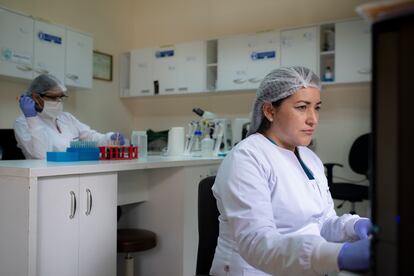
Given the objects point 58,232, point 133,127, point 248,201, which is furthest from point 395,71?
point 133,127

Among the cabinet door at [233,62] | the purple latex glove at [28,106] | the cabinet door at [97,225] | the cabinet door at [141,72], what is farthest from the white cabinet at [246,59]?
the cabinet door at [97,225]

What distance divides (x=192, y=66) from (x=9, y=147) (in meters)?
2.03

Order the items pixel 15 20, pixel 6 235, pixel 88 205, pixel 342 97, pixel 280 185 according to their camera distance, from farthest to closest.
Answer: pixel 342 97 → pixel 15 20 → pixel 88 205 → pixel 6 235 → pixel 280 185

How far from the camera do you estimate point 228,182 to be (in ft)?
3.55

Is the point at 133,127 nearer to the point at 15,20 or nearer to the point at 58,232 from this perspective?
the point at 15,20

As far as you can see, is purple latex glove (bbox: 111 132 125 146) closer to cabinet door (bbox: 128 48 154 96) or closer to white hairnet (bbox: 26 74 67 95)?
white hairnet (bbox: 26 74 67 95)

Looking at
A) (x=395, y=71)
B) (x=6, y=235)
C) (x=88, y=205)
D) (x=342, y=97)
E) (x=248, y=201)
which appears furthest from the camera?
(x=342, y=97)

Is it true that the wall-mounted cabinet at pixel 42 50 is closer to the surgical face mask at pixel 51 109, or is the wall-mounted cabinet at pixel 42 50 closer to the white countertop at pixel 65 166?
the surgical face mask at pixel 51 109

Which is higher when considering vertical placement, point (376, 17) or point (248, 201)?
point (376, 17)

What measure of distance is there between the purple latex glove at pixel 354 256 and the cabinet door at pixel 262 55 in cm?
322

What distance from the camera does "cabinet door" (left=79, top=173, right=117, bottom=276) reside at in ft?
6.23

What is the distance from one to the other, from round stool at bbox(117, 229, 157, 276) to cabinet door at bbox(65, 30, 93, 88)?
209 centimetres

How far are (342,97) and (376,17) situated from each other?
3546 millimetres

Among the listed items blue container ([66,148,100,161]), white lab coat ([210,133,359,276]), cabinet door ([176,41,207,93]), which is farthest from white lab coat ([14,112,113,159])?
white lab coat ([210,133,359,276])
